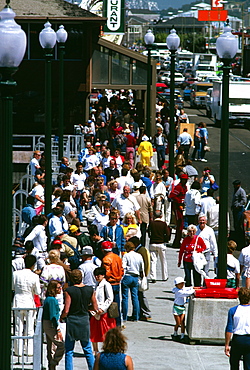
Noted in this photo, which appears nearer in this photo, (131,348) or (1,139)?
(1,139)

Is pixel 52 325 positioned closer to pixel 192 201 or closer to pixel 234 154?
pixel 192 201

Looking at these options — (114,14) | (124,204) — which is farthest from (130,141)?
(114,14)

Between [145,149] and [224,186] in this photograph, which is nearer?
[224,186]

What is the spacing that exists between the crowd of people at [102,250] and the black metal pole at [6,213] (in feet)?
3.79

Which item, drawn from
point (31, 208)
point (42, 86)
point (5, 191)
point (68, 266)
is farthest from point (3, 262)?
point (42, 86)

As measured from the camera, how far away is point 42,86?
115ft

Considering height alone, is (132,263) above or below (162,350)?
above

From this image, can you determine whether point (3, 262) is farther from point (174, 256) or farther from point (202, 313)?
point (174, 256)

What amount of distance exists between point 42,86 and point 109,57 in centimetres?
343

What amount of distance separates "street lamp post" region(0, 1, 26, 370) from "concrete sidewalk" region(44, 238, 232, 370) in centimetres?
442

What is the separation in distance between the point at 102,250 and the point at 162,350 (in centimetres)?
195

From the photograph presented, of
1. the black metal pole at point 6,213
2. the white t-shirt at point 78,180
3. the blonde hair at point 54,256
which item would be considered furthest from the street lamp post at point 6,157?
the white t-shirt at point 78,180

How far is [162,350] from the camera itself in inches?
492

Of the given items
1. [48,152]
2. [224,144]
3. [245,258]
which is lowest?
[245,258]
